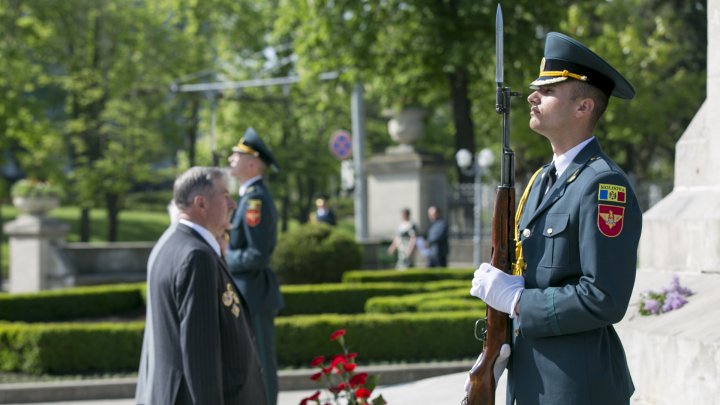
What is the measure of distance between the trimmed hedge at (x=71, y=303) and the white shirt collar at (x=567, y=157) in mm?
11949

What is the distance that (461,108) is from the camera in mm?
26797

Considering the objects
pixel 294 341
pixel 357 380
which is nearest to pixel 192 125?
pixel 294 341

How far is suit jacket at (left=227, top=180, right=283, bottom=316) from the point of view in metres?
7.71

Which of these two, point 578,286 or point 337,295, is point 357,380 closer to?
point 578,286

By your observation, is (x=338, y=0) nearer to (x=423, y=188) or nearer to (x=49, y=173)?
(x=423, y=188)

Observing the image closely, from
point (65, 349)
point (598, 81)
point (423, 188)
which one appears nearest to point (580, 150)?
point (598, 81)

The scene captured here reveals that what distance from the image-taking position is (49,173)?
33344 mm

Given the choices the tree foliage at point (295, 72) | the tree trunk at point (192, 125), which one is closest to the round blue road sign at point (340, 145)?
the tree foliage at point (295, 72)

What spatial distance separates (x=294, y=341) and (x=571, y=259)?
7810 millimetres

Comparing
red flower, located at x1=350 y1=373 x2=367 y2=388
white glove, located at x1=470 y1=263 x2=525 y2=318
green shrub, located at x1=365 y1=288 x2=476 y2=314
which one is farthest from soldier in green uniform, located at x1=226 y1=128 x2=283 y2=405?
green shrub, located at x1=365 y1=288 x2=476 y2=314

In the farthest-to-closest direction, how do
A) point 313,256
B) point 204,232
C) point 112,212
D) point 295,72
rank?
point 295,72, point 112,212, point 313,256, point 204,232

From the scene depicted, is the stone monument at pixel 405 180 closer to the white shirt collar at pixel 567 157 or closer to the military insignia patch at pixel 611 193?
the white shirt collar at pixel 567 157

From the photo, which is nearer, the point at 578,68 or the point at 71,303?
the point at 578,68

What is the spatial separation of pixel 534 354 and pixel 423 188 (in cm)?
2175
